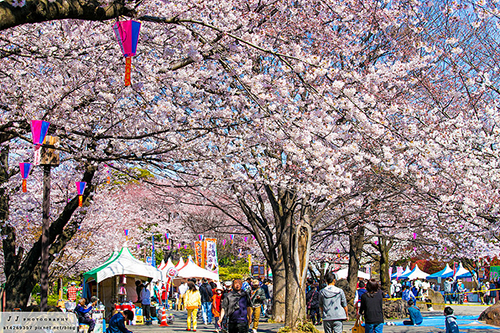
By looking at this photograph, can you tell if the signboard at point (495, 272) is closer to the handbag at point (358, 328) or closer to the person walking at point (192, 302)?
the person walking at point (192, 302)

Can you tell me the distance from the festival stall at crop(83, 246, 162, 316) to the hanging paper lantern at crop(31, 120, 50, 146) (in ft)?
33.6

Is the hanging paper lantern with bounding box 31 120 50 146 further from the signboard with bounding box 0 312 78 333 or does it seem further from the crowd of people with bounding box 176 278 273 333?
the crowd of people with bounding box 176 278 273 333

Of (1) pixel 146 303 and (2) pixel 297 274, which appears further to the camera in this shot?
(1) pixel 146 303

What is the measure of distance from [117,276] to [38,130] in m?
13.8

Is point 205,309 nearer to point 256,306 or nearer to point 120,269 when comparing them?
point 120,269

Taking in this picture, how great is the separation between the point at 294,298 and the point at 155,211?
99.5 ft

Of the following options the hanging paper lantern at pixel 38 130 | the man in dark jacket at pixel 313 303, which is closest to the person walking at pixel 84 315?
the hanging paper lantern at pixel 38 130

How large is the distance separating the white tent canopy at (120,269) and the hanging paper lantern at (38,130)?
35.8ft

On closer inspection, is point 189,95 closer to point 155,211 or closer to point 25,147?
point 25,147

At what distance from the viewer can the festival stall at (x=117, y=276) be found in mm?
17953

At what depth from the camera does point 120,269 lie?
1838cm

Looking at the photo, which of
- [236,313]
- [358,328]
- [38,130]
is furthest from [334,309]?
[38,130]

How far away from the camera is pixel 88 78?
7500 mm

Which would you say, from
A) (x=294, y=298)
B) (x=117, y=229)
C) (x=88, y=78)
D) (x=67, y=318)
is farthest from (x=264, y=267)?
(x=88, y=78)
